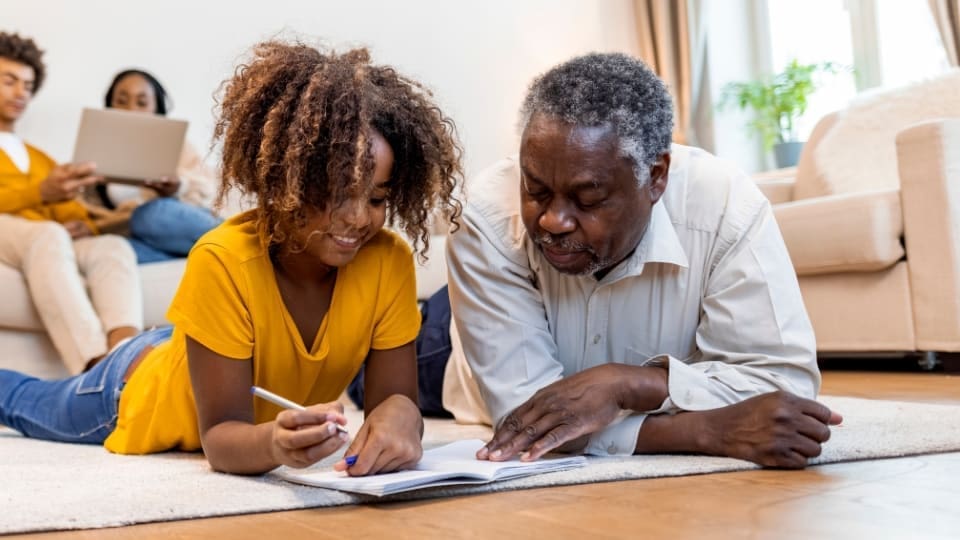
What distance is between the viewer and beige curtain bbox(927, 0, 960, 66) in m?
4.14

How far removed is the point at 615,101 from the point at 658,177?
14 centimetres

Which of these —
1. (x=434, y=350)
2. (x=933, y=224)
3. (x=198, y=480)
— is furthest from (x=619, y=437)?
(x=933, y=224)

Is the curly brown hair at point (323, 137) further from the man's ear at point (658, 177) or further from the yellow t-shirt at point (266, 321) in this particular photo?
the man's ear at point (658, 177)

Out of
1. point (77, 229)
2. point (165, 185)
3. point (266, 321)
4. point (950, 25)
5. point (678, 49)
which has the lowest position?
point (266, 321)

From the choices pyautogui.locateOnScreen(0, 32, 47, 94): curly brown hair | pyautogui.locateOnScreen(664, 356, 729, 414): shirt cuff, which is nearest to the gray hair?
pyautogui.locateOnScreen(664, 356, 729, 414): shirt cuff

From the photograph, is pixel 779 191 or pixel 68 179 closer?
pixel 68 179

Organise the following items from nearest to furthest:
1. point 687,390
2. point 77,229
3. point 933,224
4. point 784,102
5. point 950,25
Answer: point 687,390
point 933,224
point 77,229
point 950,25
point 784,102

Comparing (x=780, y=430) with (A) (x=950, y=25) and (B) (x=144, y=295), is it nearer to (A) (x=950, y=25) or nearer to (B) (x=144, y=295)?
(B) (x=144, y=295)

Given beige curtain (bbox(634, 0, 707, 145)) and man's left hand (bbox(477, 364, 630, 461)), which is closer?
man's left hand (bbox(477, 364, 630, 461))

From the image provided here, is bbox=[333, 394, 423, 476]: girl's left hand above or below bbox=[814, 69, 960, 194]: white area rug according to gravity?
below

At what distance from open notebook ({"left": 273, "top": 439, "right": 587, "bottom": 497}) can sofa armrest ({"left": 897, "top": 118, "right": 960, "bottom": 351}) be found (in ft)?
5.63

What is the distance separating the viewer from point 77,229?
12.1 feet

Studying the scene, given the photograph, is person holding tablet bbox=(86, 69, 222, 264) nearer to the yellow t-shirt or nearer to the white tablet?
→ the white tablet

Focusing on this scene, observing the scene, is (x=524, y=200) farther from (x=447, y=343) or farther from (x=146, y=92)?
(x=146, y=92)
